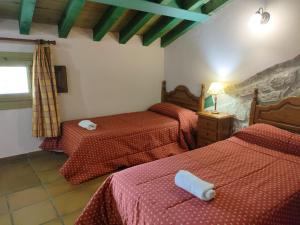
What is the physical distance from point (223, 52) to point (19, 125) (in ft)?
10.00

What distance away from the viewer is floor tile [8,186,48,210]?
2.25 metres

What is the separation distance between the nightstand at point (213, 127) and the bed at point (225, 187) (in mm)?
513

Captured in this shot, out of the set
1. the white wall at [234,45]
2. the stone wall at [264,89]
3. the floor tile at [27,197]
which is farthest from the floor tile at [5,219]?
the white wall at [234,45]

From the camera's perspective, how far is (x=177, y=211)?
1292 millimetres

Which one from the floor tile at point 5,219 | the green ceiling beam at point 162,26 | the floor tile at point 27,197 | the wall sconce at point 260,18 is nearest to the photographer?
the floor tile at point 5,219

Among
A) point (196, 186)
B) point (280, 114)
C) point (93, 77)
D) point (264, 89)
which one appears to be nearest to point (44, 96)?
point (93, 77)

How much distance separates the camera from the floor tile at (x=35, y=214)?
200 centimetres

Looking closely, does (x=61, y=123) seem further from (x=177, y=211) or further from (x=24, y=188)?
(x=177, y=211)

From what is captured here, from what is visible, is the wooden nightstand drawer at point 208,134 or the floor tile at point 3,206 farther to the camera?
the wooden nightstand drawer at point 208,134

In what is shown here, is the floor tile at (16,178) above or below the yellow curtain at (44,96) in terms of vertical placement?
below

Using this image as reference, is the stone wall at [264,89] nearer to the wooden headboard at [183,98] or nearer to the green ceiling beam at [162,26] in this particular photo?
the wooden headboard at [183,98]

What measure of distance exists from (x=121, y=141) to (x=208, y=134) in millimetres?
1206

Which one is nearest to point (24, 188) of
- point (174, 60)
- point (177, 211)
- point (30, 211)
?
point (30, 211)

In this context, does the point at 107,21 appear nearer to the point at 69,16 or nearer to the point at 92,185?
the point at 69,16
